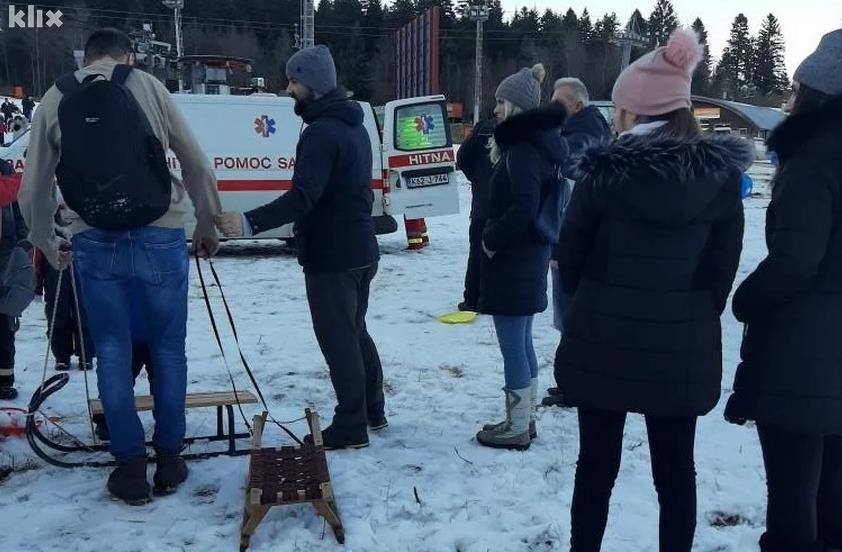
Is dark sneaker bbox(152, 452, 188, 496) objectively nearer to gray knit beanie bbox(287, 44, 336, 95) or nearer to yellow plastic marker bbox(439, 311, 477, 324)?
gray knit beanie bbox(287, 44, 336, 95)

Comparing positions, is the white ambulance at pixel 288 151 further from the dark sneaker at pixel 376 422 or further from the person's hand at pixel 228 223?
the person's hand at pixel 228 223

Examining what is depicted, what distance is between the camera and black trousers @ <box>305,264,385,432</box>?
3.99 m

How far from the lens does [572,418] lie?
4.61 metres

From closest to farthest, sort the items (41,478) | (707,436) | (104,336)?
(104,336) < (41,478) < (707,436)

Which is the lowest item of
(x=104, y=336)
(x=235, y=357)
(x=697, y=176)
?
(x=235, y=357)

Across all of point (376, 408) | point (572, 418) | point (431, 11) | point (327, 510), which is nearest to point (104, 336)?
point (327, 510)

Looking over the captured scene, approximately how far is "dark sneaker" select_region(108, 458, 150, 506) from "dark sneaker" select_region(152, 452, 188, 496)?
7 centimetres

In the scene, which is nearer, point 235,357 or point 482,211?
point 235,357

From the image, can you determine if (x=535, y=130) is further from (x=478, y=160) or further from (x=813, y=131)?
(x=478, y=160)

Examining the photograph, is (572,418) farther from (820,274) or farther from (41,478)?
(41,478)

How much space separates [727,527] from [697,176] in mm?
1727

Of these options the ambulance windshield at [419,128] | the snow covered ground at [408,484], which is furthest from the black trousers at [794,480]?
the ambulance windshield at [419,128]

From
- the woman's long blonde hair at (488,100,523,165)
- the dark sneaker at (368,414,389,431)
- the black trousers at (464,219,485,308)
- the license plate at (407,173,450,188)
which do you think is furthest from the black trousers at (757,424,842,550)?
the license plate at (407,173,450,188)

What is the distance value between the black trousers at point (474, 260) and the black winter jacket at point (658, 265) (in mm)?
3852
